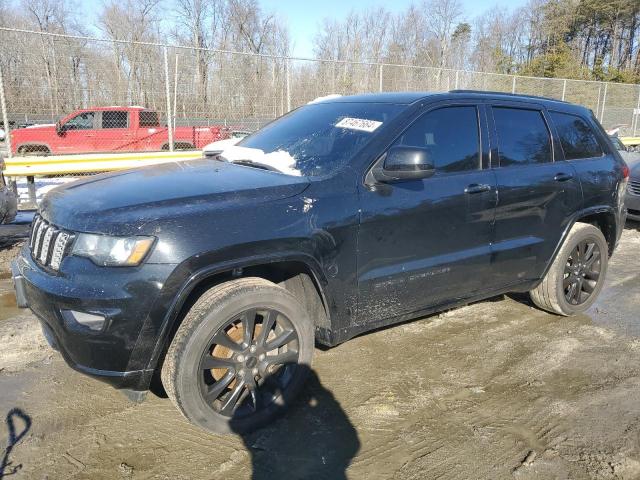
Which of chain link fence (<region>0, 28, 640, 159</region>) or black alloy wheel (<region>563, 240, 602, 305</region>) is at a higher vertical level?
chain link fence (<region>0, 28, 640, 159</region>)

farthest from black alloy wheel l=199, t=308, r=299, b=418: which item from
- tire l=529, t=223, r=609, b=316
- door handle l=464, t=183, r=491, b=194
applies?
tire l=529, t=223, r=609, b=316

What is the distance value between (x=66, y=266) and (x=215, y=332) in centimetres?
77

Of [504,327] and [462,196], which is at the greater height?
[462,196]

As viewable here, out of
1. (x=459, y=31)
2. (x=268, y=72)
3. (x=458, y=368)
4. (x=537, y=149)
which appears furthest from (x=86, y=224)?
(x=459, y=31)

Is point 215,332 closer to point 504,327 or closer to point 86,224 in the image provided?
point 86,224

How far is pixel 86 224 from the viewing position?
8.03 feet

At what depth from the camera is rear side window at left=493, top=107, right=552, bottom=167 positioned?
12.4 ft

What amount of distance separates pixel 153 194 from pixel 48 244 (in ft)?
1.91

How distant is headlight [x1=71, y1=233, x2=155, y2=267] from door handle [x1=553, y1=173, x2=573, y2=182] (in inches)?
121

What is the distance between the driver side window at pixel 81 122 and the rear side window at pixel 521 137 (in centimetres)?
817

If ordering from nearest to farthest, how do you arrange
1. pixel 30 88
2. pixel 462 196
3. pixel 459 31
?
pixel 462 196
pixel 30 88
pixel 459 31

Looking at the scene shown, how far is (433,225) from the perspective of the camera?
328cm

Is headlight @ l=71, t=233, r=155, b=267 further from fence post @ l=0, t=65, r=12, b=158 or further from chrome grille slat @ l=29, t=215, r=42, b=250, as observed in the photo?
fence post @ l=0, t=65, r=12, b=158

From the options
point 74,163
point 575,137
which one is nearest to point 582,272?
point 575,137
